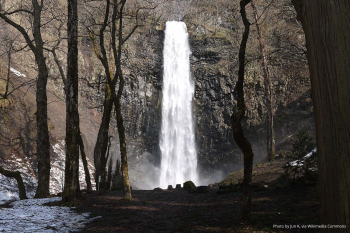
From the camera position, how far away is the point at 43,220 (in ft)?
17.6

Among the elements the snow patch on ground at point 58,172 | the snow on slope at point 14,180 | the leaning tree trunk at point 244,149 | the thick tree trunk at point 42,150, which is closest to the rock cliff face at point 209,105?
the snow patch on ground at point 58,172

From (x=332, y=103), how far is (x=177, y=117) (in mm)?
29252

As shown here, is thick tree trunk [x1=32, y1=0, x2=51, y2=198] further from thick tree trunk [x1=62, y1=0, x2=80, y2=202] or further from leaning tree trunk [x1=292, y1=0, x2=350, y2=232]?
leaning tree trunk [x1=292, y1=0, x2=350, y2=232]

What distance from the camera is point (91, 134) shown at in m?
28.4

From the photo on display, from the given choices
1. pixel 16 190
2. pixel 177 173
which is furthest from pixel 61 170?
pixel 177 173

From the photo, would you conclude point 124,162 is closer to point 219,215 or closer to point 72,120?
point 72,120

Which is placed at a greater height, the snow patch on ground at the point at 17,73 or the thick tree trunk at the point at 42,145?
the snow patch on ground at the point at 17,73

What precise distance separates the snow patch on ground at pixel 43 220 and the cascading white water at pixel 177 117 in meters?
23.3

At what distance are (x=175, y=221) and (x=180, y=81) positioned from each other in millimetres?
27978

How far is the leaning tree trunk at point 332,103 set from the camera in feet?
7.41

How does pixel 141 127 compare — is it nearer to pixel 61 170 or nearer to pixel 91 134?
pixel 91 134

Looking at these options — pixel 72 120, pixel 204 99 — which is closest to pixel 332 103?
pixel 72 120

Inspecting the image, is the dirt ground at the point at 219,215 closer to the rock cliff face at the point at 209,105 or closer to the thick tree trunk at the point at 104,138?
the thick tree trunk at the point at 104,138

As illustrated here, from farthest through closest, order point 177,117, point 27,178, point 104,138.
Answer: point 177,117
point 27,178
point 104,138
